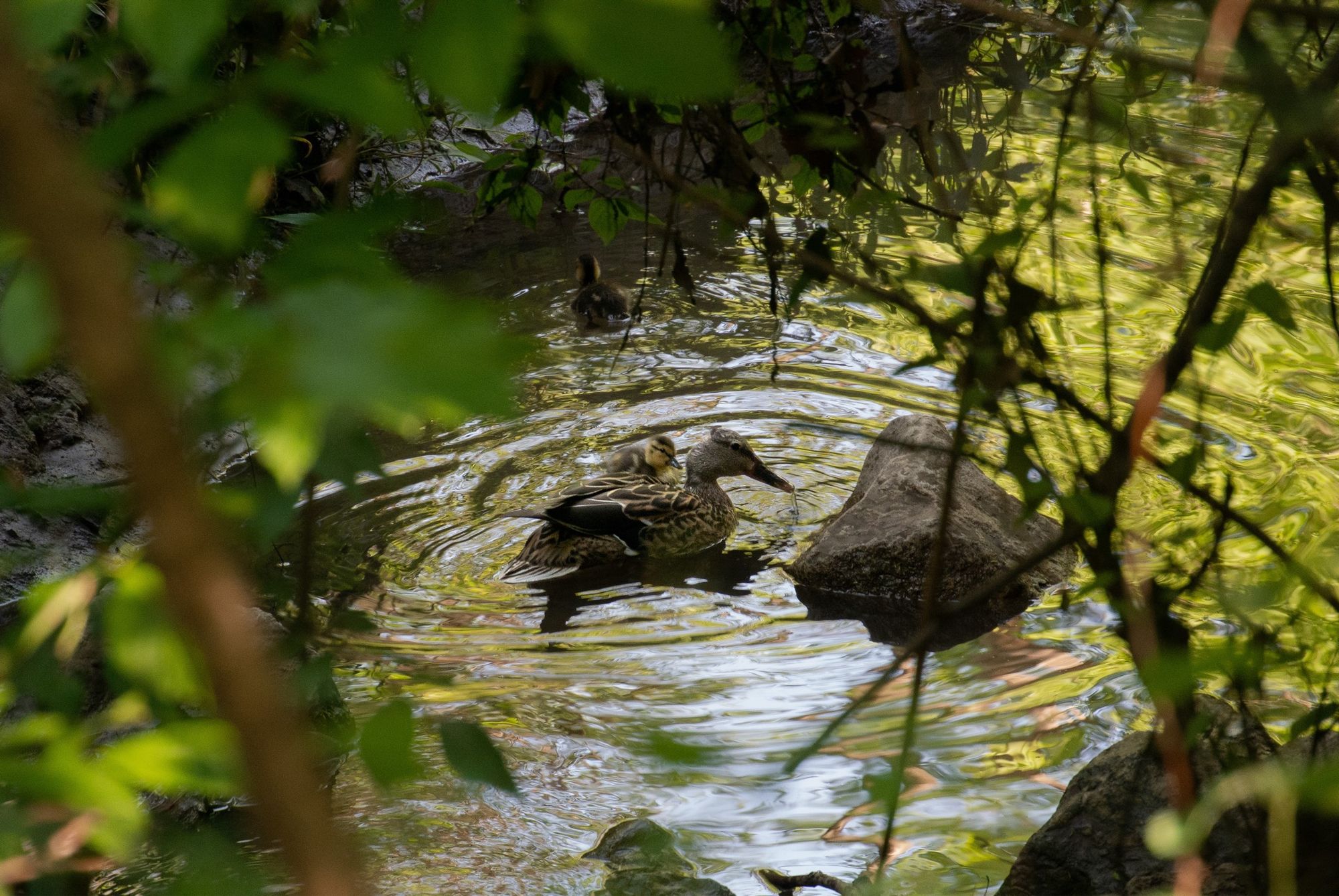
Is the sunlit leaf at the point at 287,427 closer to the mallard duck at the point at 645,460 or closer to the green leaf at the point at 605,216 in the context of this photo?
the green leaf at the point at 605,216

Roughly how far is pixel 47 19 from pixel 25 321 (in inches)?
8.1

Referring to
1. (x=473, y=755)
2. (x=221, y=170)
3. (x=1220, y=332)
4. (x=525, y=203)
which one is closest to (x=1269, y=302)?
(x=1220, y=332)

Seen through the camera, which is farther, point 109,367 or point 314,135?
point 314,135

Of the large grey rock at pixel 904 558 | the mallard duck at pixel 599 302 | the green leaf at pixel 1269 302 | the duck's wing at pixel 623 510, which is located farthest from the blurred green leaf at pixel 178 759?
the mallard duck at pixel 599 302

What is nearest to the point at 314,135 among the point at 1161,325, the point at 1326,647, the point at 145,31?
the point at 1161,325

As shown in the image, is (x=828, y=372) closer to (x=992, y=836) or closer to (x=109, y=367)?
(x=992, y=836)

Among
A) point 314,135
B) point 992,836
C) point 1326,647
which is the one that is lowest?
point 992,836

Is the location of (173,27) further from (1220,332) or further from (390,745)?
(1220,332)

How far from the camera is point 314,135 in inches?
317

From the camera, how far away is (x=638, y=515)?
19.0 ft

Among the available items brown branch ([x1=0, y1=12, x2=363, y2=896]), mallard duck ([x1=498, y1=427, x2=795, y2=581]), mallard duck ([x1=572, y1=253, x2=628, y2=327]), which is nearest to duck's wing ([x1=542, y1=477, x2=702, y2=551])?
mallard duck ([x1=498, y1=427, x2=795, y2=581])

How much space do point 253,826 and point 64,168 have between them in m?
3.60

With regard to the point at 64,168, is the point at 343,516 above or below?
below

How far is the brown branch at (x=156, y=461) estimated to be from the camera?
44cm
